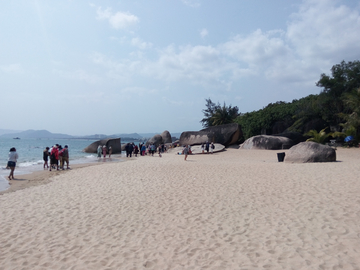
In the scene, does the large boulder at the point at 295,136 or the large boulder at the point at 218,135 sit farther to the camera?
the large boulder at the point at 218,135

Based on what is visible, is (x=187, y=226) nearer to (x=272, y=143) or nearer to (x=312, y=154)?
(x=312, y=154)

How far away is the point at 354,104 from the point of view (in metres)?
22.1

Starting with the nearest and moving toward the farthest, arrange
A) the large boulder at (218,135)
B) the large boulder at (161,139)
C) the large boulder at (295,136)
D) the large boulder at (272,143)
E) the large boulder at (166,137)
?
the large boulder at (272,143)
the large boulder at (295,136)
the large boulder at (218,135)
the large boulder at (161,139)
the large boulder at (166,137)

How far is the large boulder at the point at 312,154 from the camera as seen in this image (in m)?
14.5

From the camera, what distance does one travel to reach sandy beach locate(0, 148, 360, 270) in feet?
14.4

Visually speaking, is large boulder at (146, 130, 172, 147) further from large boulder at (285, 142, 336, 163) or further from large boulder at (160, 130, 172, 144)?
large boulder at (285, 142, 336, 163)

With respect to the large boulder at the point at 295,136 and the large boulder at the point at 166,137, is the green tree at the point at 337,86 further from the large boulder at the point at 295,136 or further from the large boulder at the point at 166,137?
the large boulder at the point at 166,137

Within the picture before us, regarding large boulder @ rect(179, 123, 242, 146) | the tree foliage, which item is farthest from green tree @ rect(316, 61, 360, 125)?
large boulder @ rect(179, 123, 242, 146)

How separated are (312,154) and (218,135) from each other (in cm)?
1656

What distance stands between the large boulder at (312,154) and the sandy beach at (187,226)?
4.72 meters

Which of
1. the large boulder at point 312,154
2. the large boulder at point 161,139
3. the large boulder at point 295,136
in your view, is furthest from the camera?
the large boulder at point 161,139

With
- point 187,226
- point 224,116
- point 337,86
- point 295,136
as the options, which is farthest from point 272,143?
point 187,226

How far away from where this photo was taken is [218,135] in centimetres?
3088

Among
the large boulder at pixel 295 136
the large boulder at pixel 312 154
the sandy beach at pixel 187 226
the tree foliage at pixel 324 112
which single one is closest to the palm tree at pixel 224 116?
the tree foliage at pixel 324 112
